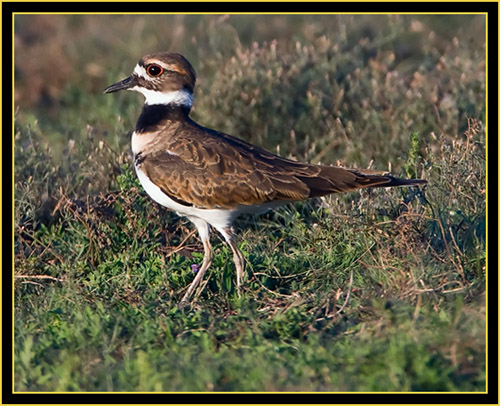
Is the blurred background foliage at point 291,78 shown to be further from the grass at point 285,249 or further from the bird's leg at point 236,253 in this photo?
the bird's leg at point 236,253

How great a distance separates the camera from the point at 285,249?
665 cm

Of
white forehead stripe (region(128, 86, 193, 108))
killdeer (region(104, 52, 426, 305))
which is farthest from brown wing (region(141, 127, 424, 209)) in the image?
white forehead stripe (region(128, 86, 193, 108))

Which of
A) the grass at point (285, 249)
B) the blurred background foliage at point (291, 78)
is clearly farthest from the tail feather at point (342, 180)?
the blurred background foliage at point (291, 78)

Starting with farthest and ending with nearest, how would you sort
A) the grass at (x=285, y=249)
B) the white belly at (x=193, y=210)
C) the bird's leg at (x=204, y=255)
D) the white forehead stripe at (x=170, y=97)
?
1. the white forehead stripe at (x=170, y=97)
2. the white belly at (x=193, y=210)
3. the bird's leg at (x=204, y=255)
4. the grass at (x=285, y=249)

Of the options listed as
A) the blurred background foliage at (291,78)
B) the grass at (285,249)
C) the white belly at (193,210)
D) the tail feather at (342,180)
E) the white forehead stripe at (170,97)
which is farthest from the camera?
the blurred background foliage at (291,78)

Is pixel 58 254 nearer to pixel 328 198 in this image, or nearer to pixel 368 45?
pixel 328 198

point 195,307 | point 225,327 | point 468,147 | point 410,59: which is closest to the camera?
point 225,327

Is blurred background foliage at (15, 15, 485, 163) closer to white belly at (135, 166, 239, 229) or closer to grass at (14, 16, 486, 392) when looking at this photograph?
grass at (14, 16, 486, 392)

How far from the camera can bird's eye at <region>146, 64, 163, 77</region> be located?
663cm

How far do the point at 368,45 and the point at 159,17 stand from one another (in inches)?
133

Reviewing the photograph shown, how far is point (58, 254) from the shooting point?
6.58 metres

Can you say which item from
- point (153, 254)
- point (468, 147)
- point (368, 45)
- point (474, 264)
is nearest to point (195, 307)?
point (153, 254)

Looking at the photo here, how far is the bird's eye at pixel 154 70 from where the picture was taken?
663cm

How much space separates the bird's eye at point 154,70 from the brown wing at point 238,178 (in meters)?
0.81
